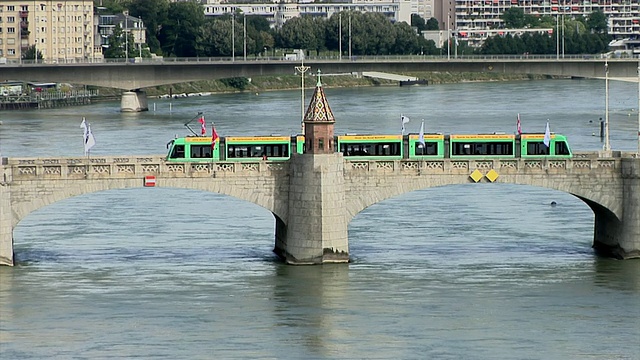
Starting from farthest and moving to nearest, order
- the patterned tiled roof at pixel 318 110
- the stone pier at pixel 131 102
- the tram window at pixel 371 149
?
the stone pier at pixel 131 102 < the tram window at pixel 371 149 < the patterned tiled roof at pixel 318 110

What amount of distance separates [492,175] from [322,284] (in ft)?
30.5

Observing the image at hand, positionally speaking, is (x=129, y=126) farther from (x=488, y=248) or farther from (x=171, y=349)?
(x=171, y=349)

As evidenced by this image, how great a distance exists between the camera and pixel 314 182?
77.6 metres

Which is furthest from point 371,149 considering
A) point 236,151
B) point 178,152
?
point 178,152

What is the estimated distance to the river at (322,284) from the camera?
217 feet

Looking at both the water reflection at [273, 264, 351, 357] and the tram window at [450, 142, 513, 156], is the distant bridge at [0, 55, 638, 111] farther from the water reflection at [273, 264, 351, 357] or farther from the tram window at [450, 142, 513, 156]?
the water reflection at [273, 264, 351, 357]

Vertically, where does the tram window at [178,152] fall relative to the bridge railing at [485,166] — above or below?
above

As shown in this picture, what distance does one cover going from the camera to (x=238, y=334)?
221 feet

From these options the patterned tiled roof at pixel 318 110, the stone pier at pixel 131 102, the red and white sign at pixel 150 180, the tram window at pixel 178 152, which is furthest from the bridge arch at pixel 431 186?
the stone pier at pixel 131 102

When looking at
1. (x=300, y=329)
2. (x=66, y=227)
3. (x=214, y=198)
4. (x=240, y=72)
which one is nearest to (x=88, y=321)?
(x=300, y=329)

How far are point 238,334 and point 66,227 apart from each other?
27991 mm

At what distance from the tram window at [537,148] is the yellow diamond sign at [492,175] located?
3005 millimetres

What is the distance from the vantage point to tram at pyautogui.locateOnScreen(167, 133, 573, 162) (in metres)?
79.9

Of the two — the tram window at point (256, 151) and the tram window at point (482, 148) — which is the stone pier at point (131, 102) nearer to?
the tram window at point (256, 151)
